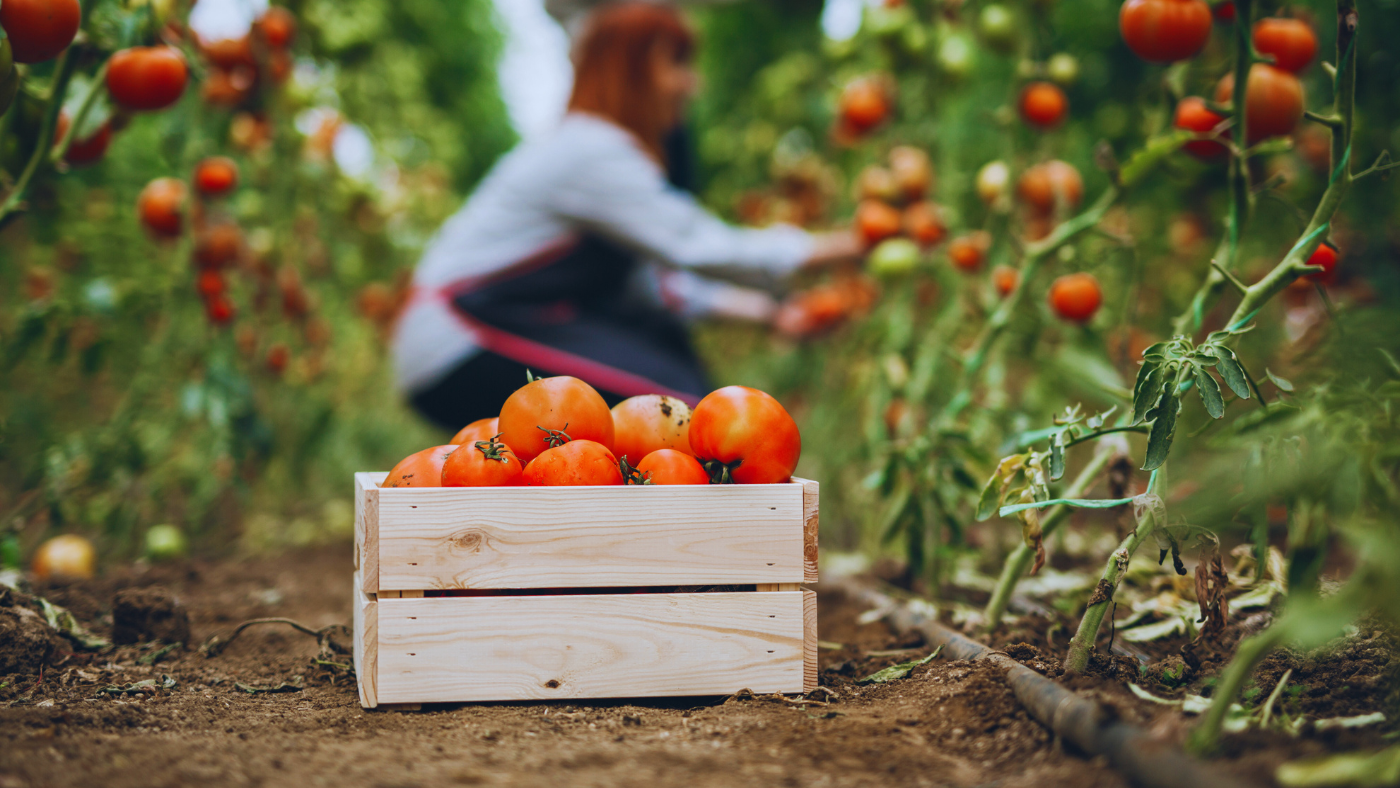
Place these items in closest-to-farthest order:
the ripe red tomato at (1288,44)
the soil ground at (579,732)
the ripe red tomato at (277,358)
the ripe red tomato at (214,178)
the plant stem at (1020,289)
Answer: the soil ground at (579,732)
the ripe red tomato at (1288,44)
the plant stem at (1020,289)
the ripe red tomato at (214,178)
the ripe red tomato at (277,358)

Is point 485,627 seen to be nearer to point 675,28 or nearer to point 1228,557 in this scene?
point 1228,557

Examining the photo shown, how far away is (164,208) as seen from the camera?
2291 millimetres

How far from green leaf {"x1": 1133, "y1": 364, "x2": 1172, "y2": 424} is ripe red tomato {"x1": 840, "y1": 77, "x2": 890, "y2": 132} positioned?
1583 mm

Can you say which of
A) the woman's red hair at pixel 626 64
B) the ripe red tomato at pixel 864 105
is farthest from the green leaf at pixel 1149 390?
the woman's red hair at pixel 626 64

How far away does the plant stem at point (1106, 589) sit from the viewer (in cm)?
120

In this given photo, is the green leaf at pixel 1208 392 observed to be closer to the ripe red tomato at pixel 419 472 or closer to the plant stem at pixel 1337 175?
the plant stem at pixel 1337 175

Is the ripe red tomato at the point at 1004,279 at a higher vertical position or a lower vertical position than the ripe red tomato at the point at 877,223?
lower

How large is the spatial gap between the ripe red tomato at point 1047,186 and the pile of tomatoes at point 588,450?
3.99 ft

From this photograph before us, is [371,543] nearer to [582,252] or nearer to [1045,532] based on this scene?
[1045,532]

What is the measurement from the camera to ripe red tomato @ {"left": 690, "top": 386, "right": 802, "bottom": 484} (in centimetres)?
131

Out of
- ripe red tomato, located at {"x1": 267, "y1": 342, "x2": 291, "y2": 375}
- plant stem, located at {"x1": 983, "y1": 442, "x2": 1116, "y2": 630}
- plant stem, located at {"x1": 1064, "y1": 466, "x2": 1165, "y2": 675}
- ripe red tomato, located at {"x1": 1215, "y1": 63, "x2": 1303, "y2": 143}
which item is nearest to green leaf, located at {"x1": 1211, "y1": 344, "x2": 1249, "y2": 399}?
plant stem, located at {"x1": 1064, "y1": 466, "x2": 1165, "y2": 675}

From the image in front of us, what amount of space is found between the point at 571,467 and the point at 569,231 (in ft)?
4.57

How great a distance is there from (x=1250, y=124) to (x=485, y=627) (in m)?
1.47

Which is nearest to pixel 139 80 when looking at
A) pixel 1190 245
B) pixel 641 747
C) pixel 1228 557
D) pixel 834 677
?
pixel 641 747
